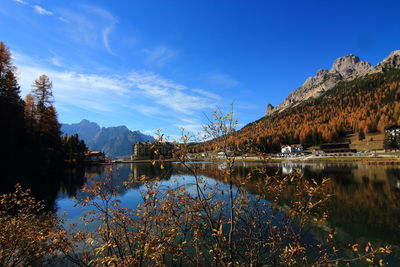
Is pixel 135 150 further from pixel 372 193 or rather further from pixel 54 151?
pixel 372 193

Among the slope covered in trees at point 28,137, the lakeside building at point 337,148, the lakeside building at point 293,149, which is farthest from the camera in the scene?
the lakeside building at point 293,149

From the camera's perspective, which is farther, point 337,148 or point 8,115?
point 337,148

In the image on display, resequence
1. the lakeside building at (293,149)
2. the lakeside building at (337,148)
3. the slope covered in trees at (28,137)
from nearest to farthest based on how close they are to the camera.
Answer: the slope covered in trees at (28,137), the lakeside building at (337,148), the lakeside building at (293,149)

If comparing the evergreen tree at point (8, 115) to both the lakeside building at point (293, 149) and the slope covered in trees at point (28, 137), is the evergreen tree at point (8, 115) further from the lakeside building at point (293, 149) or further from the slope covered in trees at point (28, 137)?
the lakeside building at point (293, 149)

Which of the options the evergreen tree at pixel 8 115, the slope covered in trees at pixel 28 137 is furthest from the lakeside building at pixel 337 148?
the evergreen tree at pixel 8 115

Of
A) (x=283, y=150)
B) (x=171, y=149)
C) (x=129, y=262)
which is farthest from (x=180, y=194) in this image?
(x=283, y=150)

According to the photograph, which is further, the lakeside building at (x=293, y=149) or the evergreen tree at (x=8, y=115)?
the lakeside building at (x=293, y=149)

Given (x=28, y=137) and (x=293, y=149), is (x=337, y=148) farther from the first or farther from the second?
(x=28, y=137)

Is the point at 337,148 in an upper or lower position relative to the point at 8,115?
lower

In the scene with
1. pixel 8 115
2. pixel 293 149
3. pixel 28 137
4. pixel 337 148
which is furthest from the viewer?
pixel 293 149

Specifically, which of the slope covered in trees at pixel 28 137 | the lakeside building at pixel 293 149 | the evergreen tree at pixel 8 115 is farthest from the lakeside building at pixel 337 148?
the evergreen tree at pixel 8 115

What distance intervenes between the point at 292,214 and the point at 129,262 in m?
3.95

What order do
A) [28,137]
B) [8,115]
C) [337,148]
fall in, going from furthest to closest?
1. [337,148]
2. [28,137]
3. [8,115]

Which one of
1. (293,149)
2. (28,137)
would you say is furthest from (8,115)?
(293,149)
